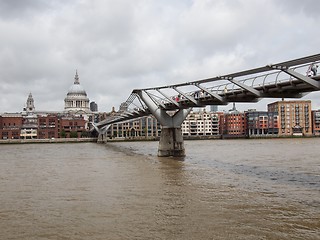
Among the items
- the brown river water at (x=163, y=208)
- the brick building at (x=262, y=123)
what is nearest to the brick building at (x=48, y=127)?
the brick building at (x=262, y=123)

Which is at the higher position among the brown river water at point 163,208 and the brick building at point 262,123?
the brick building at point 262,123

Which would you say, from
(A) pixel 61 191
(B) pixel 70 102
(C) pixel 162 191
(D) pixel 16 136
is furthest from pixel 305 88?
(B) pixel 70 102

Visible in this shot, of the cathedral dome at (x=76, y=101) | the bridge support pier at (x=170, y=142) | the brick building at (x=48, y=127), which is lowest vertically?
the bridge support pier at (x=170, y=142)

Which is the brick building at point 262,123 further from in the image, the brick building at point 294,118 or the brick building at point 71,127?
the brick building at point 71,127

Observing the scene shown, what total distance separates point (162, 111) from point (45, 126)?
106037 mm

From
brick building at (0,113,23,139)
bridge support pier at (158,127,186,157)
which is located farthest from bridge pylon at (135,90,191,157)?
brick building at (0,113,23,139)

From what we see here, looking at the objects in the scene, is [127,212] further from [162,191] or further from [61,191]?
[61,191]

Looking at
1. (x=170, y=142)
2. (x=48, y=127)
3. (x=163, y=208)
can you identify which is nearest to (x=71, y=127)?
(x=48, y=127)

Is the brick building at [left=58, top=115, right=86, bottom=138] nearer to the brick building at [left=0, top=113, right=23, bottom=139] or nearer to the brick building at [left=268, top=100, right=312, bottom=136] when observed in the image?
the brick building at [left=0, top=113, right=23, bottom=139]

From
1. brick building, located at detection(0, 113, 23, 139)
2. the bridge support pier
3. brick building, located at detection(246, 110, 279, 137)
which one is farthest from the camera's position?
brick building, located at detection(246, 110, 279, 137)

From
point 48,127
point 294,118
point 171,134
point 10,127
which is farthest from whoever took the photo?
point 294,118

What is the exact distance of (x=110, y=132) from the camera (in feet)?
518

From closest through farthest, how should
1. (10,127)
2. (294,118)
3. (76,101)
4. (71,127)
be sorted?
(10,127)
(71,127)
(294,118)
(76,101)

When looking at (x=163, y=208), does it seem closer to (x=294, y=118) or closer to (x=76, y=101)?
(x=294, y=118)
